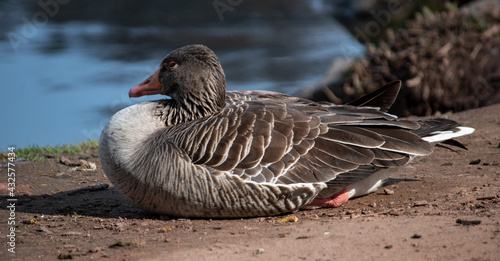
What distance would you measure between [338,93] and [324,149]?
23.2ft

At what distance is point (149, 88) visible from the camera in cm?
661

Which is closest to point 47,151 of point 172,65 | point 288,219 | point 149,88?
point 149,88

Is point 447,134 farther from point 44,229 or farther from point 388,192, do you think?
point 44,229

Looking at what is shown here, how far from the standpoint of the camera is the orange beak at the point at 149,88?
656cm

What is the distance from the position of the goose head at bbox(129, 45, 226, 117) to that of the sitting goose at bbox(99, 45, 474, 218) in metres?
0.01

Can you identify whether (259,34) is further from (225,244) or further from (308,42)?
(225,244)

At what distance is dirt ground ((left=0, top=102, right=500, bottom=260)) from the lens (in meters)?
4.55

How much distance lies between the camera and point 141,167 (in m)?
5.86

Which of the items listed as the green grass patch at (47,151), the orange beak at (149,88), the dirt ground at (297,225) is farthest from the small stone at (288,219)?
the green grass patch at (47,151)

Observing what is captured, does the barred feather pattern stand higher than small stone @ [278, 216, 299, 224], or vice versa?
the barred feather pattern

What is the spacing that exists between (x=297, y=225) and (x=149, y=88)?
2.42m

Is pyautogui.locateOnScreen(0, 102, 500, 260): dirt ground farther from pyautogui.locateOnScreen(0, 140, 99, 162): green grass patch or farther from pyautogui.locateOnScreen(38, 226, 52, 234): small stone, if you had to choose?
pyautogui.locateOnScreen(0, 140, 99, 162): green grass patch

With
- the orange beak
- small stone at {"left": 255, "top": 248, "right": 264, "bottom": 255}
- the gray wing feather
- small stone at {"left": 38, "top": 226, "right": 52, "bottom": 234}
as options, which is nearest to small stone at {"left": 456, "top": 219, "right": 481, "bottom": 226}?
the gray wing feather

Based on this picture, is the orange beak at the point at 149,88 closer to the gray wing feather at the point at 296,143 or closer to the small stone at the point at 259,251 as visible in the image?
the gray wing feather at the point at 296,143
